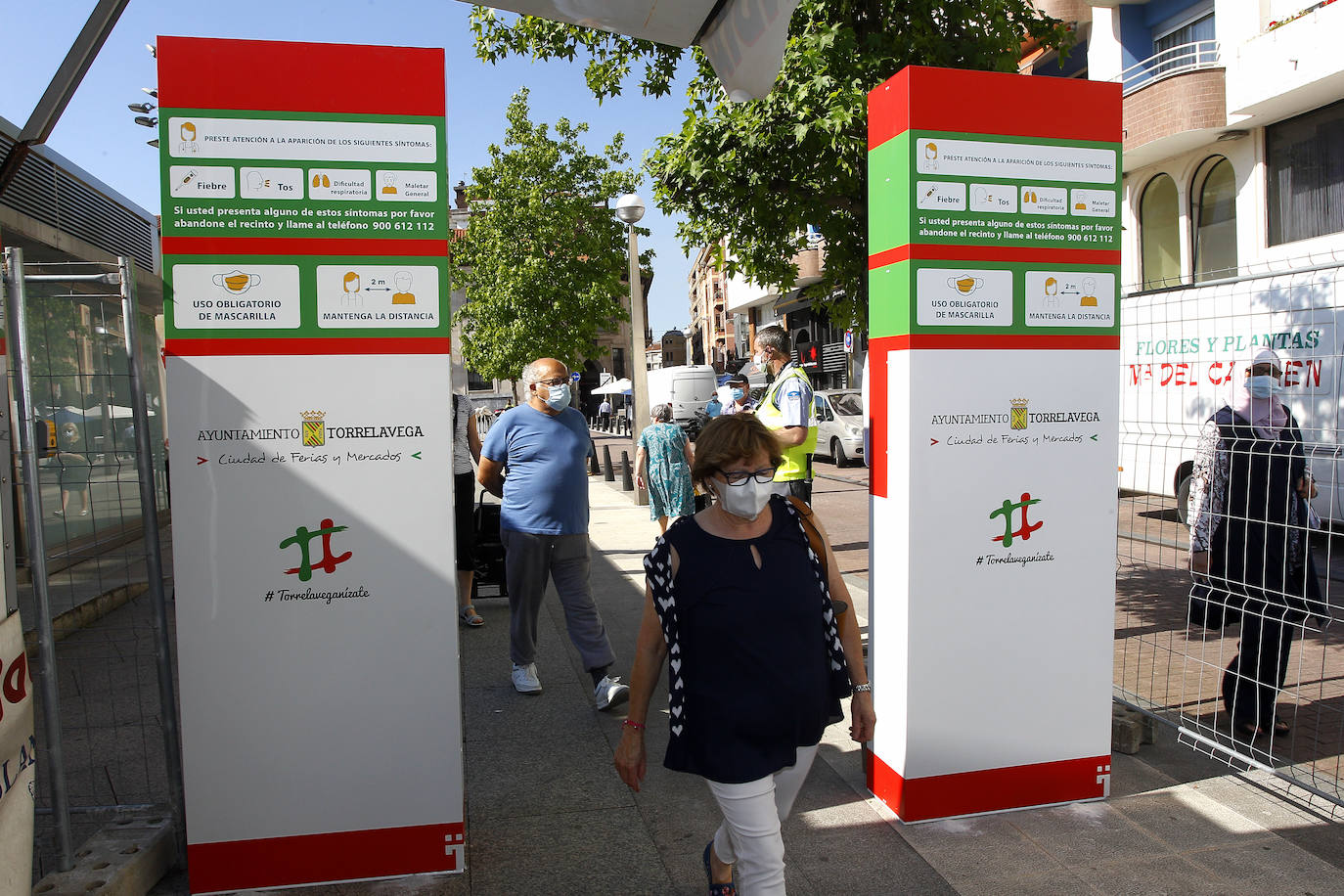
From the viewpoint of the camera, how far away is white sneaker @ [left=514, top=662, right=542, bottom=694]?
5496mm

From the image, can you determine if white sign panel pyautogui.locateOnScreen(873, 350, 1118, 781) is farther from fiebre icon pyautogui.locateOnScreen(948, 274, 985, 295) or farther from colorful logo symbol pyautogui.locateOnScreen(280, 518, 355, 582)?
colorful logo symbol pyautogui.locateOnScreen(280, 518, 355, 582)

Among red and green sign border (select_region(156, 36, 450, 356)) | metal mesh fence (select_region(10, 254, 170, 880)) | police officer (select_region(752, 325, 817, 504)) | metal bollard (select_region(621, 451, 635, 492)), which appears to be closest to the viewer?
red and green sign border (select_region(156, 36, 450, 356))

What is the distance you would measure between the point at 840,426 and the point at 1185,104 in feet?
28.7

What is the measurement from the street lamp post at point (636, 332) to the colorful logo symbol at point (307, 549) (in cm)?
1181

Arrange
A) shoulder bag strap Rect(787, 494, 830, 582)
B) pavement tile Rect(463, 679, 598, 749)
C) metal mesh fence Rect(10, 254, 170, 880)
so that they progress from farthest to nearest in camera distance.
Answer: pavement tile Rect(463, 679, 598, 749)
metal mesh fence Rect(10, 254, 170, 880)
shoulder bag strap Rect(787, 494, 830, 582)

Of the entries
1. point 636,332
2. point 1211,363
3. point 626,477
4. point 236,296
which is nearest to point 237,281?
point 236,296

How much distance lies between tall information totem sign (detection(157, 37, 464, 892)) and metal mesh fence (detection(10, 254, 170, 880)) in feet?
2.84

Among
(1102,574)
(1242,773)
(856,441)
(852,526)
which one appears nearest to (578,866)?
(1102,574)

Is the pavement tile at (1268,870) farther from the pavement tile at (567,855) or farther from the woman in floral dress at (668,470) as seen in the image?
the woman in floral dress at (668,470)

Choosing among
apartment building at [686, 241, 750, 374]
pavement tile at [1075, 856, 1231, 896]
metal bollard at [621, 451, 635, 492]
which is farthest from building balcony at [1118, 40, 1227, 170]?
apartment building at [686, 241, 750, 374]

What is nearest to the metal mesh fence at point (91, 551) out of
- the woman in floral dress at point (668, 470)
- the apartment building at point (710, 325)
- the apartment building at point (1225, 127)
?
the woman in floral dress at point (668, 470)

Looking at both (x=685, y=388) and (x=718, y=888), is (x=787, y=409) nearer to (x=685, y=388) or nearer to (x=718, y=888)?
(x=718, y=888)

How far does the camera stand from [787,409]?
5695mm

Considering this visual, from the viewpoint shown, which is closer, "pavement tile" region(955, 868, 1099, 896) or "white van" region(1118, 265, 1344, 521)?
"pavement tile" region(955, 868, 1099, 896)
